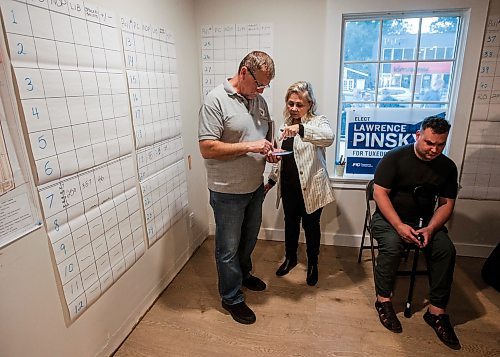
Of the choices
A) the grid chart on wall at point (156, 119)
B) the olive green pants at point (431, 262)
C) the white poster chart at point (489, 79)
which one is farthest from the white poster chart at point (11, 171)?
the white poster chart at point (489, 79)

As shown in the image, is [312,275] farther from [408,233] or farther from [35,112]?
[35,112]

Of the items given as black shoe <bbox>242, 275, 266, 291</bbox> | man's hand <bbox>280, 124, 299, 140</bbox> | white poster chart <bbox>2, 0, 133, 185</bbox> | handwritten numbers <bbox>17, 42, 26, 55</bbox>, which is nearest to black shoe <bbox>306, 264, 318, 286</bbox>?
black shoe <bbox>242, 275, 266, 291</bbox>

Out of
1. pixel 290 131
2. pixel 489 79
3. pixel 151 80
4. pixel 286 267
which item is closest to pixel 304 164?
pixel 290 131

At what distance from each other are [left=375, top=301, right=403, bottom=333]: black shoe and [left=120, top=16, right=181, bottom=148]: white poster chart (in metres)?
1.73

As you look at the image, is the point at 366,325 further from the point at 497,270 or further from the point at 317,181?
the point at 497,270

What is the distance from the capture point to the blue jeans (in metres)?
1.85

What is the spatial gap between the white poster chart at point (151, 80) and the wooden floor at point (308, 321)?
107 cm

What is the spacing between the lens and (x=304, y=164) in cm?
208

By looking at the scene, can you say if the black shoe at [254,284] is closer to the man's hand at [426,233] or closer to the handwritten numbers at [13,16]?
→ the man's hand at [426,233]

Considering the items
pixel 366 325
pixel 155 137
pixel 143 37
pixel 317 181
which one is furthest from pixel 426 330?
pixel 143 37

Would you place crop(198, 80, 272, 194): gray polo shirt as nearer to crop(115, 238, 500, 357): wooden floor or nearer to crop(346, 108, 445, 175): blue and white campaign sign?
crop(115, 238, 500, 357): wooden floor

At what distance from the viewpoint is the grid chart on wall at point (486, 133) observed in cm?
224

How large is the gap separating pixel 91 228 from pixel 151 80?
963 millimetres

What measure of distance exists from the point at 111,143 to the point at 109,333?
1.00 m
